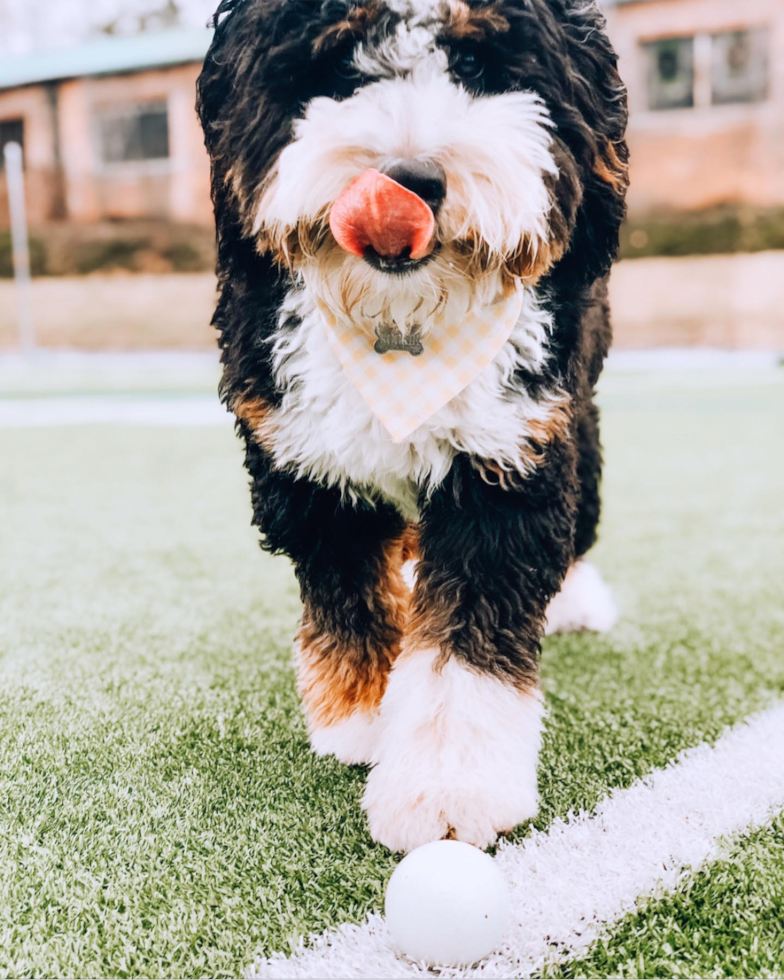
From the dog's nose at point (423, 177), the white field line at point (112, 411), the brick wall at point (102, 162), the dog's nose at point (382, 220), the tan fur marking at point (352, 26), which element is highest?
the brick wall at point (102, 162)

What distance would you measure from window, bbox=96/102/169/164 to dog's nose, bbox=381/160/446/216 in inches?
741

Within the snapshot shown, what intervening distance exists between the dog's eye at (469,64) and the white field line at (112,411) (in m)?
6.26

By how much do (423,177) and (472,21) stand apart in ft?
1.06

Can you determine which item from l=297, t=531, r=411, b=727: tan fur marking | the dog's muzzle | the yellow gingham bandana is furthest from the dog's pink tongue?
l=297, t=531, r=411, b=727: tan fur marking

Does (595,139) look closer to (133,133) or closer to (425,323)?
(425,323)

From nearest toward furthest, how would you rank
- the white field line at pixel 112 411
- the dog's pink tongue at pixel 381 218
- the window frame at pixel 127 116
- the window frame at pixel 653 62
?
the dog's pink tongue at pixel 381 218, the white field line at pixel 112 411, the window frame at pixel 653 62, the window frame at pixel 127 116

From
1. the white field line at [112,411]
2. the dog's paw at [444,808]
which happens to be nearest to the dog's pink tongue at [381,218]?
the dog's paw at [444,808]

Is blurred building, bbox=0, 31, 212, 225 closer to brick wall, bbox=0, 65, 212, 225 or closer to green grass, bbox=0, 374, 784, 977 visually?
brick wall, bbox=0, 65, 212, 225

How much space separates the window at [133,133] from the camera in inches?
745

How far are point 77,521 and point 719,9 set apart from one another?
53.9ft

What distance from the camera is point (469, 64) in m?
1.69

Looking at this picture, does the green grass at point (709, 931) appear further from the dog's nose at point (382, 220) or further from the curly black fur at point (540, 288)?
the dog's nose at point (382, 220)

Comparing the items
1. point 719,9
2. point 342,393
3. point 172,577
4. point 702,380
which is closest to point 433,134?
point 342,393

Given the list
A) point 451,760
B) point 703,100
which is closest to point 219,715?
point 451,760
